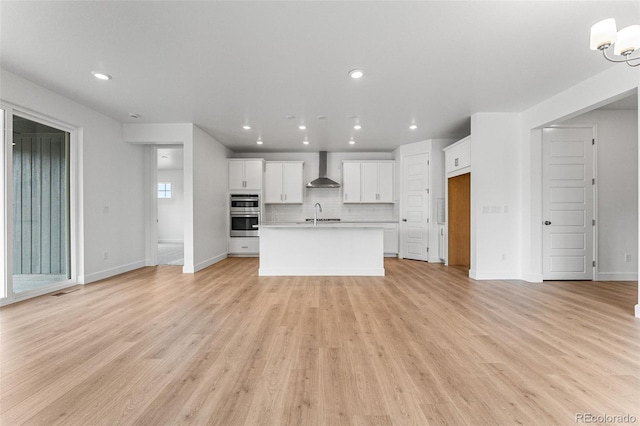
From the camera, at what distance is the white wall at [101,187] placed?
12.8 feet

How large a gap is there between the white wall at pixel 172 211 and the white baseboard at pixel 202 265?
5.05 m

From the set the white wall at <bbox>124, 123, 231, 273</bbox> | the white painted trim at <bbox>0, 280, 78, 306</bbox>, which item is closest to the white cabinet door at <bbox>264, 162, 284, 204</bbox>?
the white wall at <bbox>124, 123, 231, 273</bbox>

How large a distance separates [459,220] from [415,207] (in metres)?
1.01

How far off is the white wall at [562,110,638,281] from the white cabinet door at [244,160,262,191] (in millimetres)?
6012

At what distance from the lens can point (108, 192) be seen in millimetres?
4820

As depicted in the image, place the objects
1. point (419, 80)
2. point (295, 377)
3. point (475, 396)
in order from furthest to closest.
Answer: point (419, 80) < point (295, 377) < point (475, 396)

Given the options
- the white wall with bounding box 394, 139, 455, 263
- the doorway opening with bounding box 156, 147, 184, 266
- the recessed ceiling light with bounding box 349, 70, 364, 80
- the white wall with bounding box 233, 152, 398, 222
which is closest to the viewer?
the recessed ceiling light with bounding box 349, 70, 364, 80

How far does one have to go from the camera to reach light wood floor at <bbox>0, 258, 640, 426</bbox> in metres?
1.50

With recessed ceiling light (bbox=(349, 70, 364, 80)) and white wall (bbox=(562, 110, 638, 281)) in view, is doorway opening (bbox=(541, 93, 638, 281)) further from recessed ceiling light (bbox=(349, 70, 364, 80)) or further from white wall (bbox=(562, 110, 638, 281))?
recessed ceiling light (bbox=(349, 70, 364, 80))

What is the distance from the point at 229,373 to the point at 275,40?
8.78 feet

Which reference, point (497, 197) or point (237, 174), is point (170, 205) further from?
point (497, 197)

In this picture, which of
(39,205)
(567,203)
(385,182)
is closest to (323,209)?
(385,182)

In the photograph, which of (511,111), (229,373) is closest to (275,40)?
(229,373)

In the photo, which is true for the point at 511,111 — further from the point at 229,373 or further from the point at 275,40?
the point at 229,373
